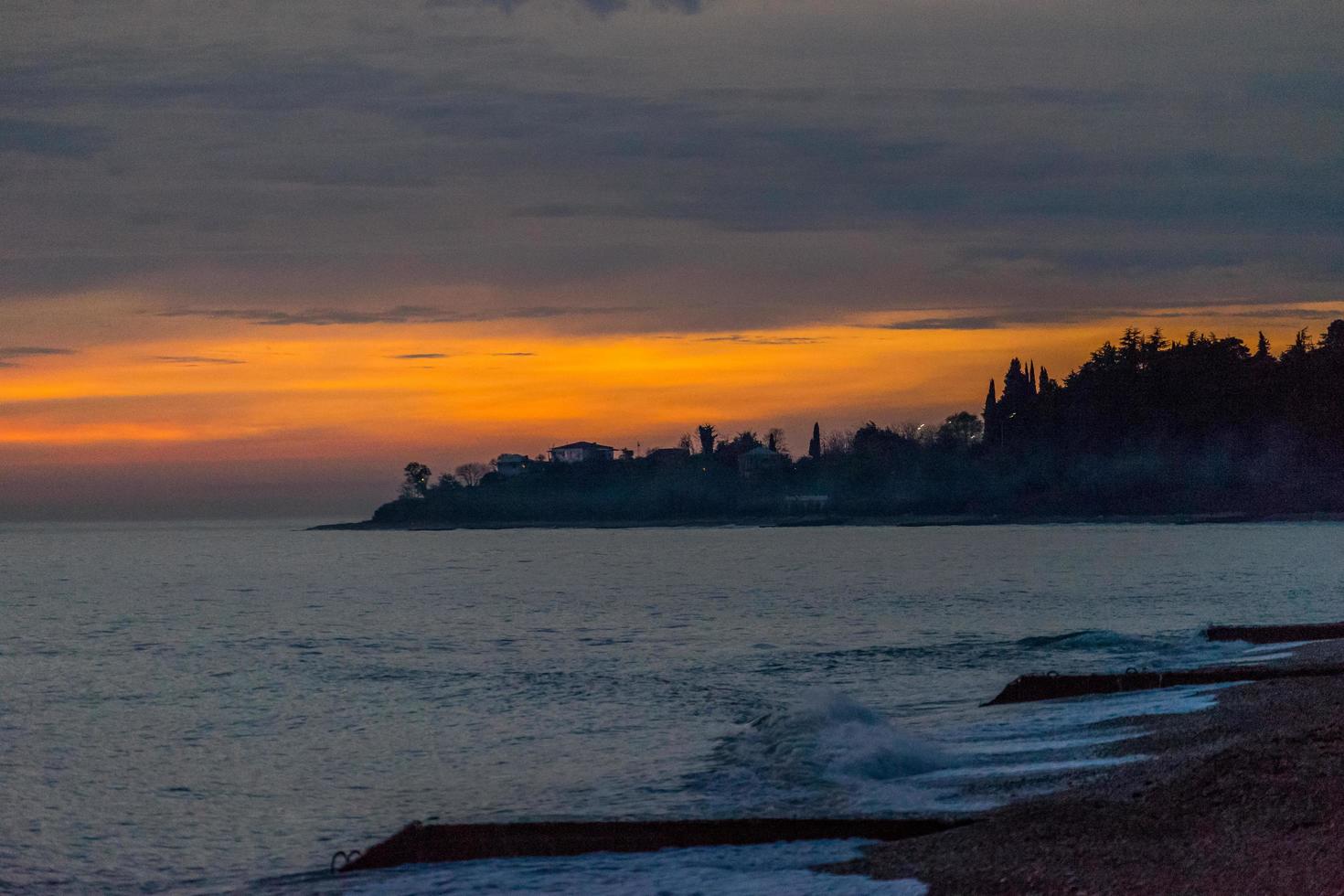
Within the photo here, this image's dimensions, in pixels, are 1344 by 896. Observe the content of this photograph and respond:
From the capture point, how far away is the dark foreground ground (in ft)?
31.9

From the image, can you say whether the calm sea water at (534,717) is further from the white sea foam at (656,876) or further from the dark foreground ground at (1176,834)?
the dark foreground ground at (1176,834)

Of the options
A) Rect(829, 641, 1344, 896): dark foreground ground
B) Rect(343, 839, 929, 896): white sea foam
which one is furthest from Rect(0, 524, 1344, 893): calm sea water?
Rect(829, 641, 1344, 896): dark foreground ground

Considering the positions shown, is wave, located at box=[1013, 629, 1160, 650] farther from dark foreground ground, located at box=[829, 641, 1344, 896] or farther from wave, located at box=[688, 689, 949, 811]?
dark foreground ground, located at box=[829, 641, 1344, 896]

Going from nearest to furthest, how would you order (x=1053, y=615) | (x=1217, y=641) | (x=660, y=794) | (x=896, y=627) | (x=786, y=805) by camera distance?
(x=786, y=805) → (x=660, y=794) → (x=1217, y=641) → (x=896, y=627) → (x=1053, y=615)

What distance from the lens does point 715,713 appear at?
25391 mm

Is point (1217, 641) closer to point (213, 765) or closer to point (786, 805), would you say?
point (786, 805)

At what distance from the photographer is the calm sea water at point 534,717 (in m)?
15.2

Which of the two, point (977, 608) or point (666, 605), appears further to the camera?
point (666, 605)

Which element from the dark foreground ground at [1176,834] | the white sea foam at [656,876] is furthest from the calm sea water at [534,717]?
the dark foreground ground at [1176,834]

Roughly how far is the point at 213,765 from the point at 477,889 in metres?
10.2

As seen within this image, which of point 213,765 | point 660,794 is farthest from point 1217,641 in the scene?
point 213,765

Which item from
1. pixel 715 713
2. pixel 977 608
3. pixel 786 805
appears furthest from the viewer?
pixel 977 608

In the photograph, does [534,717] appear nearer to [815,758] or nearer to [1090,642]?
[815,758]

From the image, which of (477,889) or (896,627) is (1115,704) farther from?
(896,627)
